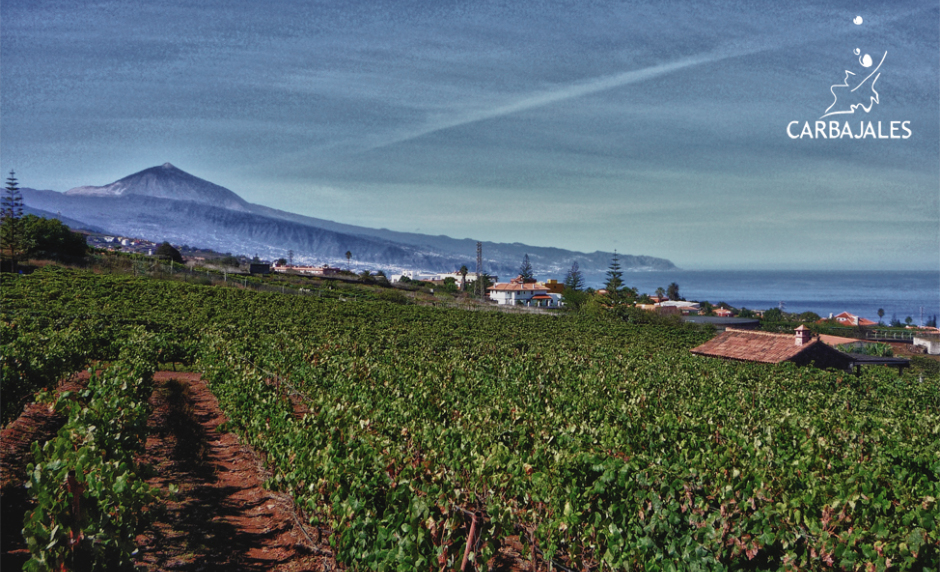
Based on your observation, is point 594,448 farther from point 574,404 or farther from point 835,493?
point 574,404

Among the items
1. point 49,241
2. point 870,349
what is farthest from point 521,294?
point 49,241

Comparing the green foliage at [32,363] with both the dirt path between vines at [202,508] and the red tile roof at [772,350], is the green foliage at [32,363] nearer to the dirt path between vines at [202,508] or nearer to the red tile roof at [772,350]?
the dirt path between vines at [202,508]

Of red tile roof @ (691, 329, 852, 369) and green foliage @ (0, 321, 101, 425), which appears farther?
red tile roof @ (691, 329, 852, 369)

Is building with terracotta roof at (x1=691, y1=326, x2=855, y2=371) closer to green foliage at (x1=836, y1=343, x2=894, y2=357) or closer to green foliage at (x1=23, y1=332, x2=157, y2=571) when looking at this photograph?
green foliage at (x1=836, y1=343, x2=894, y2=357)

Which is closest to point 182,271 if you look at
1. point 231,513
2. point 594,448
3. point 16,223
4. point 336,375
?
point 16,223

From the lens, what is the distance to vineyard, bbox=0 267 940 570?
500 centimetres

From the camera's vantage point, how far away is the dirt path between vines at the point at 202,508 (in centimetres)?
704

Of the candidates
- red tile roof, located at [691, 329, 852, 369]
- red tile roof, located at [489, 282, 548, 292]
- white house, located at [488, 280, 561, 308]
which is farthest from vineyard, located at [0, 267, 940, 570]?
red tile roof, located at [489, 282, 548, 292]

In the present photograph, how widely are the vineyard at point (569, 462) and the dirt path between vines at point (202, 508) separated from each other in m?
0.64

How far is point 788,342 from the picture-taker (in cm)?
3044

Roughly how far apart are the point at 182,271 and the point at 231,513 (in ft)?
195

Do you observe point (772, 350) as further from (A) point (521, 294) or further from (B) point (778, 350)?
(A) point (521, 294)

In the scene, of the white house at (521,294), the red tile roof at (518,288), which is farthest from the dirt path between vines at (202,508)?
the red tile roof at (518,288)

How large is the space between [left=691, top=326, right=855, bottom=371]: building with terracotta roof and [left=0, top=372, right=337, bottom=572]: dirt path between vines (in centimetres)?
2543
